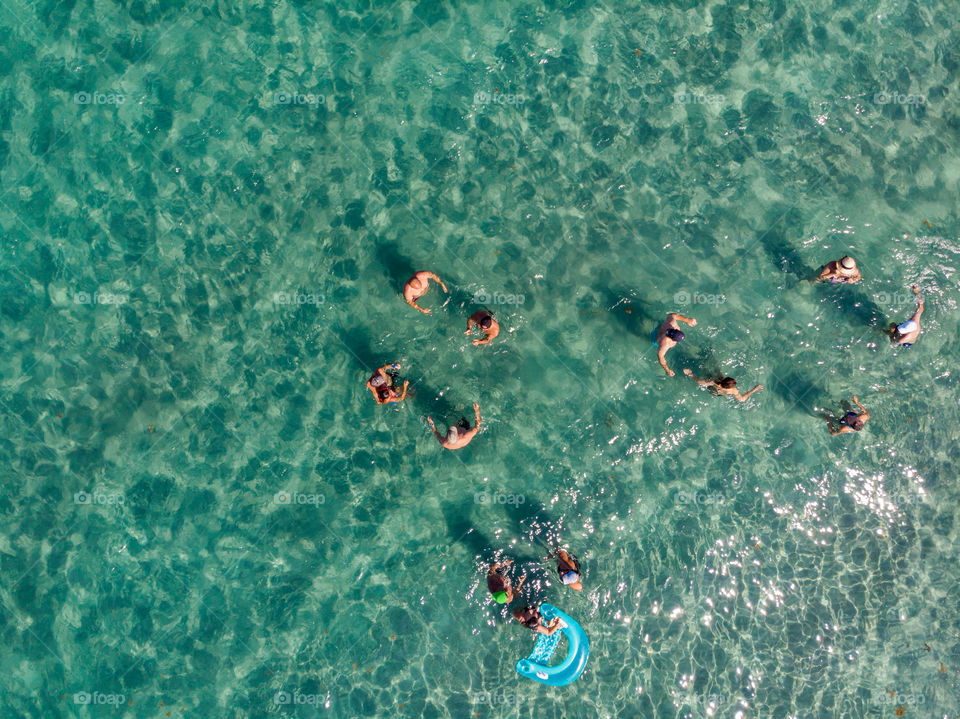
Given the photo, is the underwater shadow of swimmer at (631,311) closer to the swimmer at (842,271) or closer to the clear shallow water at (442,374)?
the clear shallow water at (442,374)

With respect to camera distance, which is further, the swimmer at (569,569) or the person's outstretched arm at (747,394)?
the person's outstretched arm at (747,394)

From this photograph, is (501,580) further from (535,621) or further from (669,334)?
(669,334)

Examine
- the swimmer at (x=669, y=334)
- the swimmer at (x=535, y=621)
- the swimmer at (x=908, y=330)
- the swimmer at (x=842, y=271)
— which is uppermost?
the swimmer at (x=842, y=271)

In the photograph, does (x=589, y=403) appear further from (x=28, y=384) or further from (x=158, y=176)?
(x=28, y=384)

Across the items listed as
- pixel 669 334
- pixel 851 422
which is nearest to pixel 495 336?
pixel 669 334

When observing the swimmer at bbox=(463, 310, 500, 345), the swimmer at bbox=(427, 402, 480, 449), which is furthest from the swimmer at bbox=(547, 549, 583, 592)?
the swimmer at bbox=(463, 310, 500, 345)

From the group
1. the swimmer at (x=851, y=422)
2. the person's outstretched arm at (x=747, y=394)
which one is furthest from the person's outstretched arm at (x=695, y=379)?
the swimmer at (x=851, y=422)
